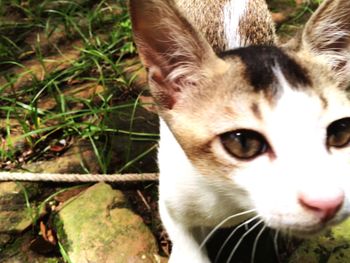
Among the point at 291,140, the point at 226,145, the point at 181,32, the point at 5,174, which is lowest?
the point at 5,174

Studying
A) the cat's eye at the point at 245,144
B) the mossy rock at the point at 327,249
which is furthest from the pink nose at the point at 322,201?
the mossy rock at the point at 327,249

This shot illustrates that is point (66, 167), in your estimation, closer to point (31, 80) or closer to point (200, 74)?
point (31, 80)

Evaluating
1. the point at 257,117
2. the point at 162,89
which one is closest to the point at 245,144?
the point at 257,117

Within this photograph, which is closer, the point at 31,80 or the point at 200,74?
the point at 200,74

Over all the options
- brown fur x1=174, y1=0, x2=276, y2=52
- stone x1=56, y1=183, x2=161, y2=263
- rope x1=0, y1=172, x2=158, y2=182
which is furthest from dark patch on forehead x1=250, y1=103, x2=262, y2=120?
rope x1=0, y1=172, x2=158, y2=182

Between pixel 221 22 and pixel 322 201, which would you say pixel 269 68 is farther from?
pixel 221 22

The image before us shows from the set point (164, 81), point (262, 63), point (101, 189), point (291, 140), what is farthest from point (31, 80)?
point (291, 140)
